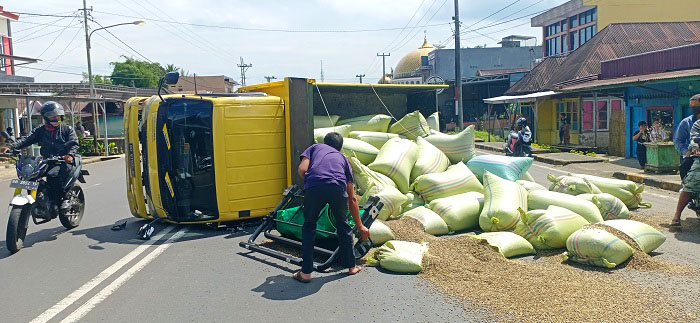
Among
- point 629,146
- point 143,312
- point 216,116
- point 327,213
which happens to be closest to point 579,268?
point 327,213

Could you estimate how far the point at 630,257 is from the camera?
244 inches

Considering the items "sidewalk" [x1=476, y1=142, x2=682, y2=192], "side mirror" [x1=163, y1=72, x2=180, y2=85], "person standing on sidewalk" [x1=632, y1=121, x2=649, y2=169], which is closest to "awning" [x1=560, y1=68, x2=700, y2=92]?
"person standing on sidewalk" [x1=632, y1=121, x2=649, y2=169]

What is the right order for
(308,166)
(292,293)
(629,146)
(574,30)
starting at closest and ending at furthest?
(292,293), (308,166), (629,146), (574,30)

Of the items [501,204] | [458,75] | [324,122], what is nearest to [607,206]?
[501,204]

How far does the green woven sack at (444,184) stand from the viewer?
8.77 metres

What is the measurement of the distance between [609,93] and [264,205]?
1765cm

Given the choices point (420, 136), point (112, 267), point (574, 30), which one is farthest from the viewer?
point (574, 30)

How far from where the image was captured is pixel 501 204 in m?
7.66

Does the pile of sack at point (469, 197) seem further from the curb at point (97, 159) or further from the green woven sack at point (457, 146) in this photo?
the curb at point (97, 159)

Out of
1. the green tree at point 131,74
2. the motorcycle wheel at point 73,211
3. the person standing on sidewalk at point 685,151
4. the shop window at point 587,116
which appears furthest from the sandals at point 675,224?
the green tree at point 131,74

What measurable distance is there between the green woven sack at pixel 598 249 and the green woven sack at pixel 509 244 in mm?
524

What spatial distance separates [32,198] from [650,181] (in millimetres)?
12115

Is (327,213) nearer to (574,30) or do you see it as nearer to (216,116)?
(216,116)

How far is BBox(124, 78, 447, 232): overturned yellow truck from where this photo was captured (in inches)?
319
